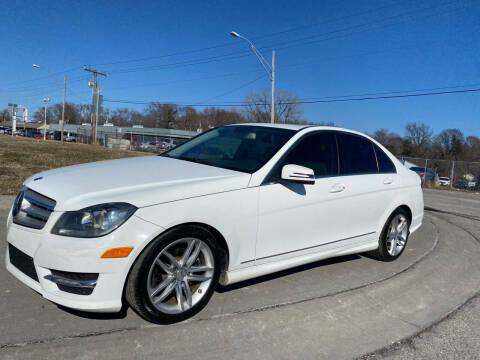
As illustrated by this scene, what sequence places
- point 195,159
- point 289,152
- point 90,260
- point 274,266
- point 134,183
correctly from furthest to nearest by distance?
point 195,159 < point 289,152 < point 274,266 < point 134,183 < point 90,260

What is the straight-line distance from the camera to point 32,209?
281 cm

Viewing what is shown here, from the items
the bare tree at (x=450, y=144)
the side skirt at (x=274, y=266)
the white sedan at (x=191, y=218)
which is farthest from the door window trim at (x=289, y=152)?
the bare tree at (x=450, y=144)

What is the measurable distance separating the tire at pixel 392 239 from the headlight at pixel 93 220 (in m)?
3.35

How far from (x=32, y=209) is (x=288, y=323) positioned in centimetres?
222

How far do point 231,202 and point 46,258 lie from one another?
4.60ft

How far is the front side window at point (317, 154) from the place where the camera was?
3706mm

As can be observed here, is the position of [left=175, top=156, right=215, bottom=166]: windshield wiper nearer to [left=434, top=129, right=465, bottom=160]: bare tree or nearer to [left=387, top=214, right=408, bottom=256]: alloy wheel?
[left=387, top=214, right=408, bottom=256]: alloy wheel

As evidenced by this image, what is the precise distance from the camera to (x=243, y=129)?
4324 mm

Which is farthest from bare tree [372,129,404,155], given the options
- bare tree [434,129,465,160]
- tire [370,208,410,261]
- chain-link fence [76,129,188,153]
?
tire [370,208,410,261]

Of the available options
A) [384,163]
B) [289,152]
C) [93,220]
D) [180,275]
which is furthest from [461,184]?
[93,220]

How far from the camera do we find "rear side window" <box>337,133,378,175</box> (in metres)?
4.21

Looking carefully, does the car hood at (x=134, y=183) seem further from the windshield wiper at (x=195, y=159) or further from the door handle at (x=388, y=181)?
the door handle at (x=388, y=181)

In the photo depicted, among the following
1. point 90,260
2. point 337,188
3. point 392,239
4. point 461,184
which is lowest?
point 461,184

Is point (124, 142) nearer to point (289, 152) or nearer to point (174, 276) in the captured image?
point (289, 152)
